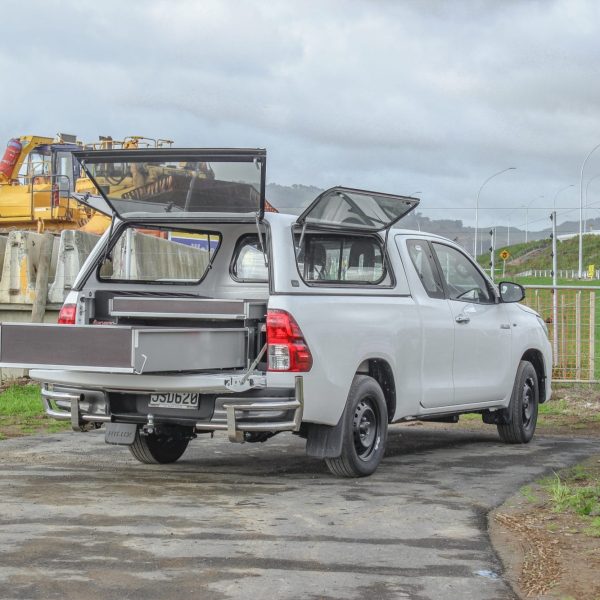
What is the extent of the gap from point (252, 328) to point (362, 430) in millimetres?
1189

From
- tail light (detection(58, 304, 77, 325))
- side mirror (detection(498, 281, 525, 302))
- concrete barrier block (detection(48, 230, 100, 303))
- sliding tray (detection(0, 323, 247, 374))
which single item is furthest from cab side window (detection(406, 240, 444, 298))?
concrete barrier block (detection(48, 230, 100, 303))

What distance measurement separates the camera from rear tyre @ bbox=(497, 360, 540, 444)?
453 inches

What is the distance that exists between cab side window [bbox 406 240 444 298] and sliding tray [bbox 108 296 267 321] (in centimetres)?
188

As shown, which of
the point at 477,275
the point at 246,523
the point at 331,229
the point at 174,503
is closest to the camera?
the point at 246,523

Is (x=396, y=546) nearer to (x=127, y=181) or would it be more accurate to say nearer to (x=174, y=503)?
(x=174, y=503)

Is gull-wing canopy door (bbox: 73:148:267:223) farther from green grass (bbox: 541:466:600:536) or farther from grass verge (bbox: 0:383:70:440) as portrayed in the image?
grass verge (bbox: 0:383:70:440)

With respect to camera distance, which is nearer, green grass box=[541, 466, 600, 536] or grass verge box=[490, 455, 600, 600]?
grass verge box=[490, 455, 600, 600]

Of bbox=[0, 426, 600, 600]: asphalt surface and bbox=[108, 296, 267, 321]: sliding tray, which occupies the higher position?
bbox=[108, 296, 267, 321]: sliding tray

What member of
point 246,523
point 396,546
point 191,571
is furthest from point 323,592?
point 246,523

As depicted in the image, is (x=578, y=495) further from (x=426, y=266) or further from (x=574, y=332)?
(x=574, y=332)

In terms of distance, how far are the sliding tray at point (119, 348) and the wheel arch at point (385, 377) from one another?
1.28m

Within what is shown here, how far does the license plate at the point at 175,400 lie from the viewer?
839 centimetres

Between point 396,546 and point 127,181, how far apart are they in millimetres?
3895

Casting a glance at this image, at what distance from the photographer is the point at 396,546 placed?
661cm
